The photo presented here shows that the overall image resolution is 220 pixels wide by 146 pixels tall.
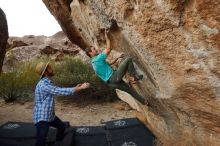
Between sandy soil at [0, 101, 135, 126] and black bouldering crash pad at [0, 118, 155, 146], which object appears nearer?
black bouldering crash pad at [0, 118, 155, 146]

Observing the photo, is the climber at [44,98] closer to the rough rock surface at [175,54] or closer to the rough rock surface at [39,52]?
the rough rock surface at [175,54]

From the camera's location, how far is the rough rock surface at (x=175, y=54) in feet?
15.3

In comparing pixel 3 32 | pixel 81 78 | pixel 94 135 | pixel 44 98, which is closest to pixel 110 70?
pixel 44 98

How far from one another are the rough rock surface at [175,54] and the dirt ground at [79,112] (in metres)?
3.67

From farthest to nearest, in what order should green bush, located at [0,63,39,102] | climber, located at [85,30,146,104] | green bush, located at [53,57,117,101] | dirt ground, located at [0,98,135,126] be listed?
green bush, located at [0,63,39,102] < green bush, located at [53,57,117,101] < dirt ground, located at [0,98,135,126] < climber, located at [85,30,146,104]

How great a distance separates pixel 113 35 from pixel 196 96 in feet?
6.42

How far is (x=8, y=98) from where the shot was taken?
510 inches

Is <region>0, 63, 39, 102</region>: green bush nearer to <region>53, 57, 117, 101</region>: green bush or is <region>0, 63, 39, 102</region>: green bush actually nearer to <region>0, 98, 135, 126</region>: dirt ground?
<region>0, 98, 135, 126</region>: dirt ground

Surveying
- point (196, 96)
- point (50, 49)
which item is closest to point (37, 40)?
point (50, 49)

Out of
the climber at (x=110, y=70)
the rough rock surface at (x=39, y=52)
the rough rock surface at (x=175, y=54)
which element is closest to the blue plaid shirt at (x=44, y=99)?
the climber at (x=110, y=70)

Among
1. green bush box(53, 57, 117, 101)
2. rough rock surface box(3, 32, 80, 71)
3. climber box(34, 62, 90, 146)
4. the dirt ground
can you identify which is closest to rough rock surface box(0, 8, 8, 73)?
the dirt ground

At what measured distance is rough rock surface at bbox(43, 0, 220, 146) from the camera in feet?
15.3

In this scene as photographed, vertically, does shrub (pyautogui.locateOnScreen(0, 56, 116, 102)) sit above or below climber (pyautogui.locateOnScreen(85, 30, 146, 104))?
below

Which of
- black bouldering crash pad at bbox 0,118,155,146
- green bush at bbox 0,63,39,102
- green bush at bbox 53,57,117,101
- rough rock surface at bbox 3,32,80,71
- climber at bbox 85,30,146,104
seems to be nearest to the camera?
climber at bbox 85,30,146,104
